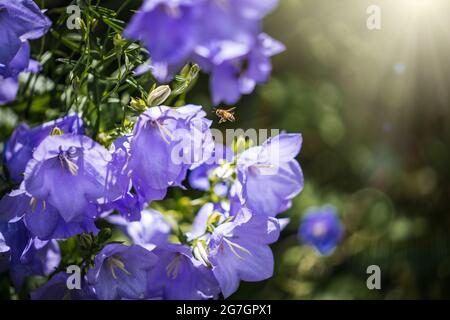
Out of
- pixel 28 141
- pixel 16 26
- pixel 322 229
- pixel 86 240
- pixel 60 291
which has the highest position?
pixel 16 26

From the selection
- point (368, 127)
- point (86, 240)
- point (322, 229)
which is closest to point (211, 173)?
point (86, 240)

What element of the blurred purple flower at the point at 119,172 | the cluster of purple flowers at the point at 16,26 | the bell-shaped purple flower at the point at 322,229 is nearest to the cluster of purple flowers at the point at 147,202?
the blurred purple flower at the point at 119,172

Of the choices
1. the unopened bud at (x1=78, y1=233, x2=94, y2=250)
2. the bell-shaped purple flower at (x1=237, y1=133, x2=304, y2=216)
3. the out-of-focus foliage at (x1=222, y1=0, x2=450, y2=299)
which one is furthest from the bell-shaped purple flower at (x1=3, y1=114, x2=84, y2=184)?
the out-of-focus foliage at (x1=222, y1=0, x2=450, y2=299)

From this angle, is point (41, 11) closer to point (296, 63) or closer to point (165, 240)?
point (165, 240)

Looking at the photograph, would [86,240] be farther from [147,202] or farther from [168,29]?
[168,29]

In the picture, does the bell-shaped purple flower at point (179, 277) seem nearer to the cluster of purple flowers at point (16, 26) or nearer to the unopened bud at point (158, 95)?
the unopened bud at point (158, 95)
